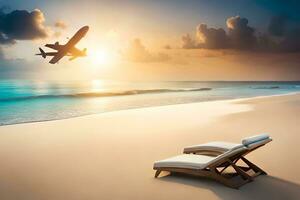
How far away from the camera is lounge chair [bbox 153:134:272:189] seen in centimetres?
444

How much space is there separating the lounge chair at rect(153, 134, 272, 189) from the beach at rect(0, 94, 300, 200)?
0.34 feet

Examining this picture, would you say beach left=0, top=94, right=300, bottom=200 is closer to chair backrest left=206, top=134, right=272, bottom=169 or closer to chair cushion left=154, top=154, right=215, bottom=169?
chair cushion left=154, top=154, right=215, bottom=169

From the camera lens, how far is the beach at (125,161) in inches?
172

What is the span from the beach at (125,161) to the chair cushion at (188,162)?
17 cm

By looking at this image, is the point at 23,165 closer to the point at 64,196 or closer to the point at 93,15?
the point at 64,196

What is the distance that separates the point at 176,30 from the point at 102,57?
7.48 metres

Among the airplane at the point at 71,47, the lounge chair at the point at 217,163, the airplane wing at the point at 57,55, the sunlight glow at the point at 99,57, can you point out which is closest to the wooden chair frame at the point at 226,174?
the lounge chair at the point at 217,163

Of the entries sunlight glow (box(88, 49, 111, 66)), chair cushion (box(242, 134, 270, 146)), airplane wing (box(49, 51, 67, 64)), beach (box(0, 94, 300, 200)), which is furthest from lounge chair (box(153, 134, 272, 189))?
sunlight glow (box(88, 49, 111, 66))

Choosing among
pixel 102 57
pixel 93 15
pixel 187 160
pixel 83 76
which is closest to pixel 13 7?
pixel 93 15

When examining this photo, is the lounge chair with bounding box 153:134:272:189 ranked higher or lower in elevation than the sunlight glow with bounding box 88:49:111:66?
lower

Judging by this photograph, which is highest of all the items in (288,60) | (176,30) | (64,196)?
(176,30)

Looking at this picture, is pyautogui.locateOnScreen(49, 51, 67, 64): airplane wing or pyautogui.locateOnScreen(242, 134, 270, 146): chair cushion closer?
pyautogui.locateOnScreen(242, 134, 270, 146): chair cushion

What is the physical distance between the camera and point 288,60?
4450cm

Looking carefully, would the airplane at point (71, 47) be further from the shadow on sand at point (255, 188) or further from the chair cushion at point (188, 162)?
the shadow on sand at point (255, 188)
